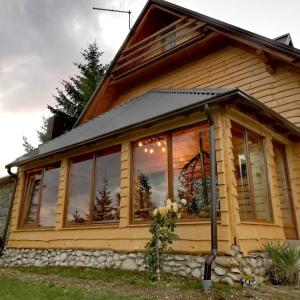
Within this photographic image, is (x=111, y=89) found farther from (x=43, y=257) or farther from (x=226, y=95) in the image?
(x=226, y=95)

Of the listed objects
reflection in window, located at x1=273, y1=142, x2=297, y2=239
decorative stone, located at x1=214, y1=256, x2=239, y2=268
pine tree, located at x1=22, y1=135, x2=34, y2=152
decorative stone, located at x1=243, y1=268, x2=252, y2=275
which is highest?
pine tree, located at x1=22, y1=135, x2=34, y2=152

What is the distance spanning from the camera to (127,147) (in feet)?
22.2

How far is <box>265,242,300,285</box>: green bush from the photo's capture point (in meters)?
4.92

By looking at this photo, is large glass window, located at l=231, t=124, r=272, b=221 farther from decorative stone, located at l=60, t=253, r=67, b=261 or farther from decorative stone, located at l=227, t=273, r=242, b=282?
decorative stone, located at l=60, t=253, r=67, b=261

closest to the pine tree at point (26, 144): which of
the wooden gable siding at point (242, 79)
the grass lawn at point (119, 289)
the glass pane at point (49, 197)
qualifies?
the wooden gable siding at point (242, 79)

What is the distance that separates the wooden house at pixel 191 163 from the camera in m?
5.22

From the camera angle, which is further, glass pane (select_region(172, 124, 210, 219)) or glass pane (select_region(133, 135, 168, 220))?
glass pane (select_region(133, 135, 168, 220))

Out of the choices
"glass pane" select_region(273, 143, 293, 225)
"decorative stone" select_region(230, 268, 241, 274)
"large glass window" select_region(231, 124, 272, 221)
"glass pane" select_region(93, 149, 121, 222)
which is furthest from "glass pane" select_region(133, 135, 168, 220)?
"glass pane" select_region(273, 143, 293, 225)

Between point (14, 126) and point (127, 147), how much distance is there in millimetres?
22667

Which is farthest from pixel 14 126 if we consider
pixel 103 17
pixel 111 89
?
pixel 111 89

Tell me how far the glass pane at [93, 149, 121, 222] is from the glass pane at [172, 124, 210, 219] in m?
1.59

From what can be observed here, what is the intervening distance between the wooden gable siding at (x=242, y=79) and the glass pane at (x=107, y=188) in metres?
3.92

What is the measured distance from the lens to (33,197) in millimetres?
9031

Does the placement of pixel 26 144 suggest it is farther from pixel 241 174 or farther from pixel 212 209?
pixel 212 209
